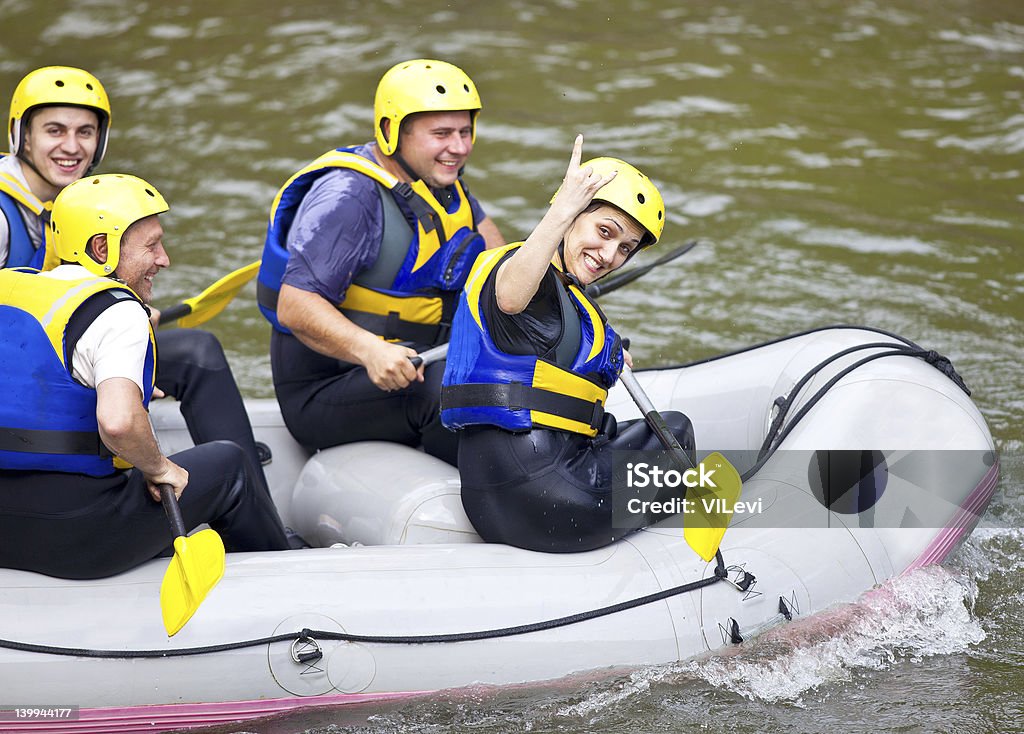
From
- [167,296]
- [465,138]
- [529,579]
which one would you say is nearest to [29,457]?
[529,579]

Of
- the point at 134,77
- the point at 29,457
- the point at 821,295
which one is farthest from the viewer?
the point at 134,77

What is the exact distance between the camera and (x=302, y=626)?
127 inches

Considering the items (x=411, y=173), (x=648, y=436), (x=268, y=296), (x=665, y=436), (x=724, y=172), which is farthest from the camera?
(x=724, y=172)

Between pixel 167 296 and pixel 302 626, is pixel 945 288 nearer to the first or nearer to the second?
pixel 167 296

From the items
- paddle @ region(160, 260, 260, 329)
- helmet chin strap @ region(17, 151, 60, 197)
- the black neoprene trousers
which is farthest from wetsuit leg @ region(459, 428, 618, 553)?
helmet chin strap @ region(17, 151, 60, 197)

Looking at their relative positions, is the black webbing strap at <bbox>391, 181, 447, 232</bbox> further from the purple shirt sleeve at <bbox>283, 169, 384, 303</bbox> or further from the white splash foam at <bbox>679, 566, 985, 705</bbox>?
the white splash foam at <bbox>679, 566, 985, 705</bbox>

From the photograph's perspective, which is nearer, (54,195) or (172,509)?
(172,509)

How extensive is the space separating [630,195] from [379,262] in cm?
103

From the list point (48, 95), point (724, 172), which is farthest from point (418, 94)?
point (724, 172)

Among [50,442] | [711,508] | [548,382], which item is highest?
[548,382]

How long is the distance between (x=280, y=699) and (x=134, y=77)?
7.13m

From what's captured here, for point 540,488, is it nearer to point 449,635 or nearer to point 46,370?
point 449,635

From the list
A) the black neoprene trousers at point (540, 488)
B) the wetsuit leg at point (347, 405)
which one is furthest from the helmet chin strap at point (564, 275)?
the wetsuit leg at point (347, 405)

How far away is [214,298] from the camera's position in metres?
4.60
